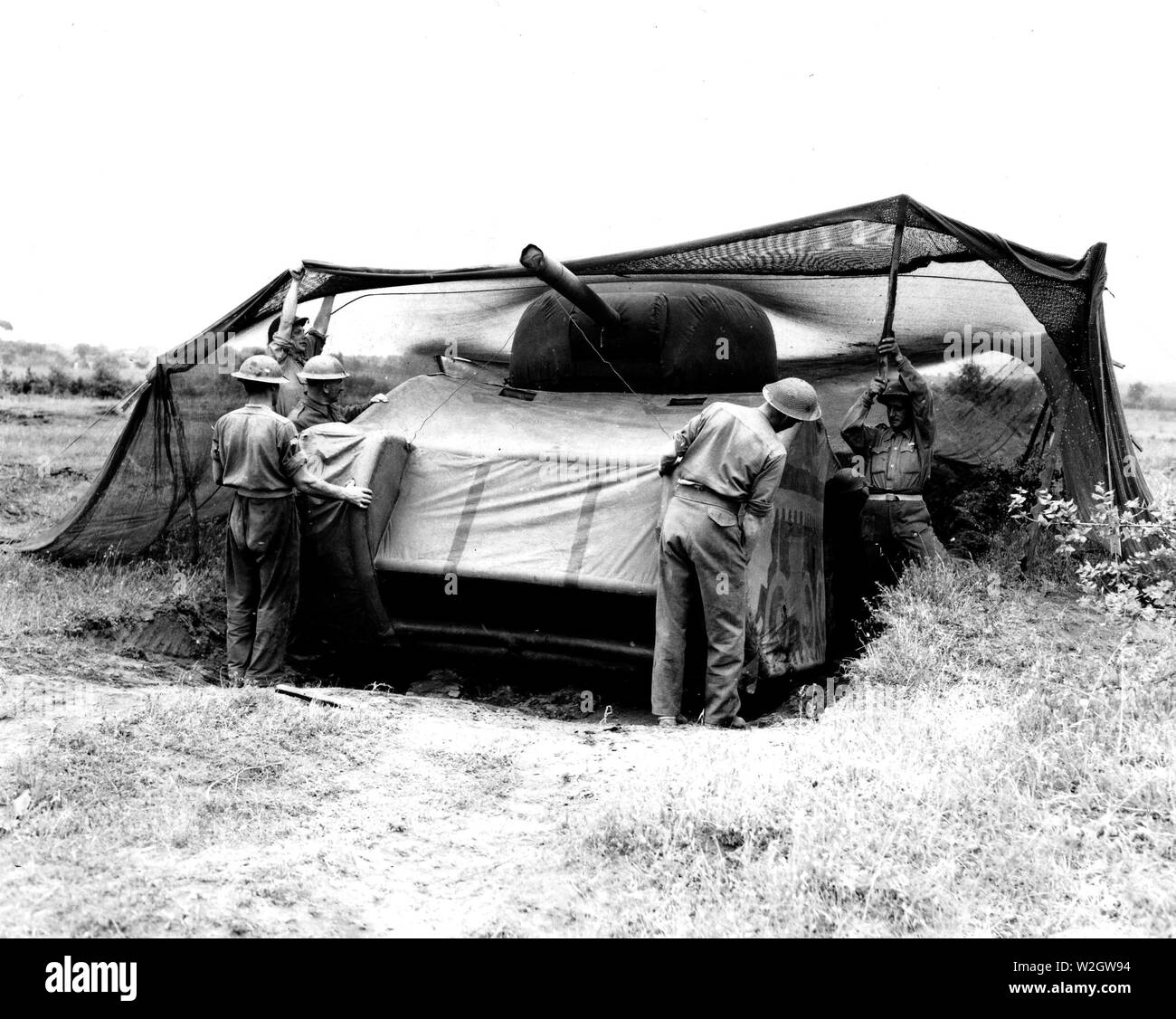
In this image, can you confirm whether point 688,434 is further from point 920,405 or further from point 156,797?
point 156,797

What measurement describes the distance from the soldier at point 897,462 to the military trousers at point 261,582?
13.3ft

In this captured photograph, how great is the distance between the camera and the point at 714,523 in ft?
21.0

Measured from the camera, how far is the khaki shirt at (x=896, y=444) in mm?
8508

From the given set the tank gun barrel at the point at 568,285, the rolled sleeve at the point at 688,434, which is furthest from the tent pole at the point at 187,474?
the rolled sleeve at the point at 688,434

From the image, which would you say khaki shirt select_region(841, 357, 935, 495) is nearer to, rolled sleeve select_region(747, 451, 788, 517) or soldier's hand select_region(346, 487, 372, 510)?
rolled sleeve select_region(747, 451, 788, 517)

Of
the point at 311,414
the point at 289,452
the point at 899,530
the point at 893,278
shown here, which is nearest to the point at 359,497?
the point at 289,452

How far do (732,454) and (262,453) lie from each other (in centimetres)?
273

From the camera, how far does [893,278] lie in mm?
7781

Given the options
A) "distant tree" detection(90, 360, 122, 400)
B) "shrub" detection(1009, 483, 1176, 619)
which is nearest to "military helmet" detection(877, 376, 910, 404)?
"shrub" detection(1009, 483, 1176, 619)

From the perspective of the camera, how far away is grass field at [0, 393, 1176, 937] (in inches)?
136

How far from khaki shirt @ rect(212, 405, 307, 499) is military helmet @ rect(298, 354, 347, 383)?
1.09 m
